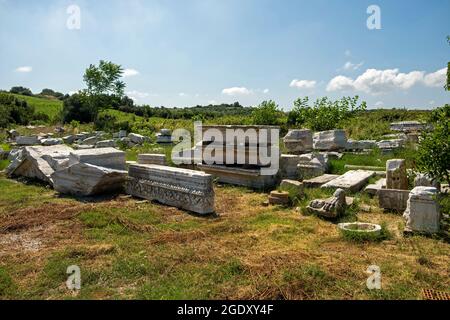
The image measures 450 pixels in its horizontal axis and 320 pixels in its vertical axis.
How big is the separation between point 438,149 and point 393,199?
5.54ft

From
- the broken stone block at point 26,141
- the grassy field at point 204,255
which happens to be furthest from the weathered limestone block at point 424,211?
the broken stone block at point 26,141

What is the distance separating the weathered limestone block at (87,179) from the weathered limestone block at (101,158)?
17 cm

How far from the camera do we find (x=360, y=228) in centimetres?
532

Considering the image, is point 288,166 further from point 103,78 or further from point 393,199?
point 103,78

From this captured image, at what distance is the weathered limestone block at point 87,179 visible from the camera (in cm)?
746

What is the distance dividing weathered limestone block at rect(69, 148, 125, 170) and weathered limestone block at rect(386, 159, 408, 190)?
5.78 meters

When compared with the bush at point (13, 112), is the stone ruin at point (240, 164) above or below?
below

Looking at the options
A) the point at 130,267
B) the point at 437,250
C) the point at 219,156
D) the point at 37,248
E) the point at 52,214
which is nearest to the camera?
the point at 130,267

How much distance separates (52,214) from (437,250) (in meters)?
6.05

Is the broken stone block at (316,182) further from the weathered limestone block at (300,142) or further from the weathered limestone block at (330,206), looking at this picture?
the weathered limestone block at (300,142)

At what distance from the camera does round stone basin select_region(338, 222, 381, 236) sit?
4.99 m
